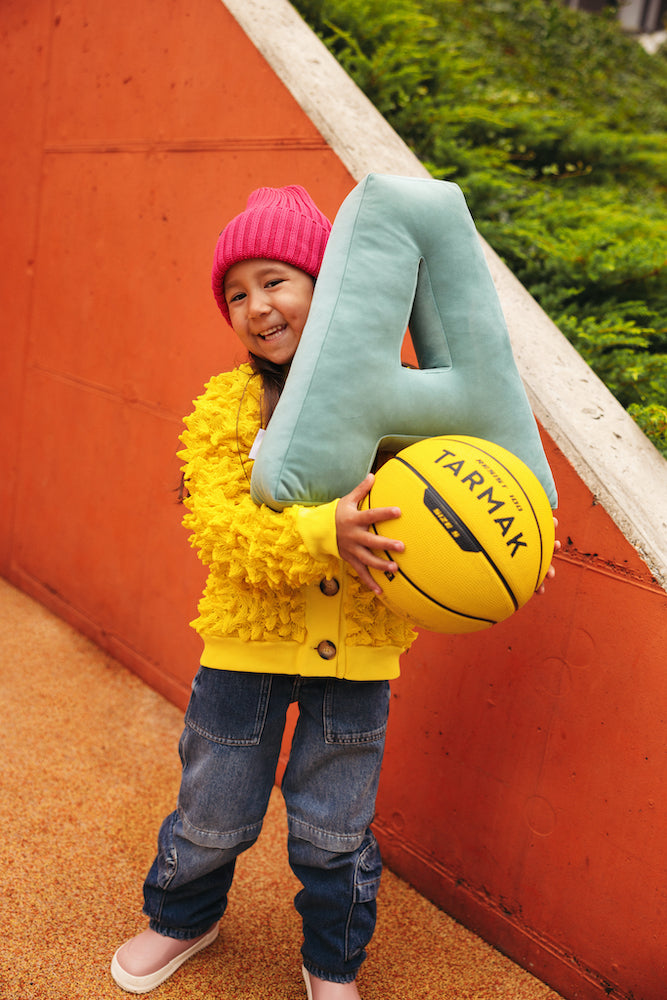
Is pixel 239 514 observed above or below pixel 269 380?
below

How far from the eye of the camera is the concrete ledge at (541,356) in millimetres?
2014

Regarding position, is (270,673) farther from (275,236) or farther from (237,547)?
(275,236)

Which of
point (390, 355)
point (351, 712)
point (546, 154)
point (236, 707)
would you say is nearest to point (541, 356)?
point (390, 355)

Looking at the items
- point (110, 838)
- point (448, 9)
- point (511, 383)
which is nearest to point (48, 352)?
point (110, 838)

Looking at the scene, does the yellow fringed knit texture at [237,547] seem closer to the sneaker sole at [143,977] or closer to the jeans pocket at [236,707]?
the jeans pocket at [236,707]

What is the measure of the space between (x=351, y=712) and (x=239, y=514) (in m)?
0.55

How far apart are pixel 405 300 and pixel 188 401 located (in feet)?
5.54

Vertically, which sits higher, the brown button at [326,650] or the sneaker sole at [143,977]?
the brown button at [326,650]

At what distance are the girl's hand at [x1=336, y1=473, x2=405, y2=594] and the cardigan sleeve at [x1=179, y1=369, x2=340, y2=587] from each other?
28 mm

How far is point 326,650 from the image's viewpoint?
5.79 feet

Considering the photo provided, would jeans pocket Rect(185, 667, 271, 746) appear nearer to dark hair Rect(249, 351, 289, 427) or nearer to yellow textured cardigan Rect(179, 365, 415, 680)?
yellow textured cardigan Rect(179, 365, 415, 680)

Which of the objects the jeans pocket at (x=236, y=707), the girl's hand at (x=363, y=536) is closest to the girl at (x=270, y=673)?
the jeans pocket at (x=236, y=707)

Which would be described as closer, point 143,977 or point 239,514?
point 239,514

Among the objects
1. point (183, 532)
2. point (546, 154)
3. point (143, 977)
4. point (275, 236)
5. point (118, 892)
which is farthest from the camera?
point (546, 154)
